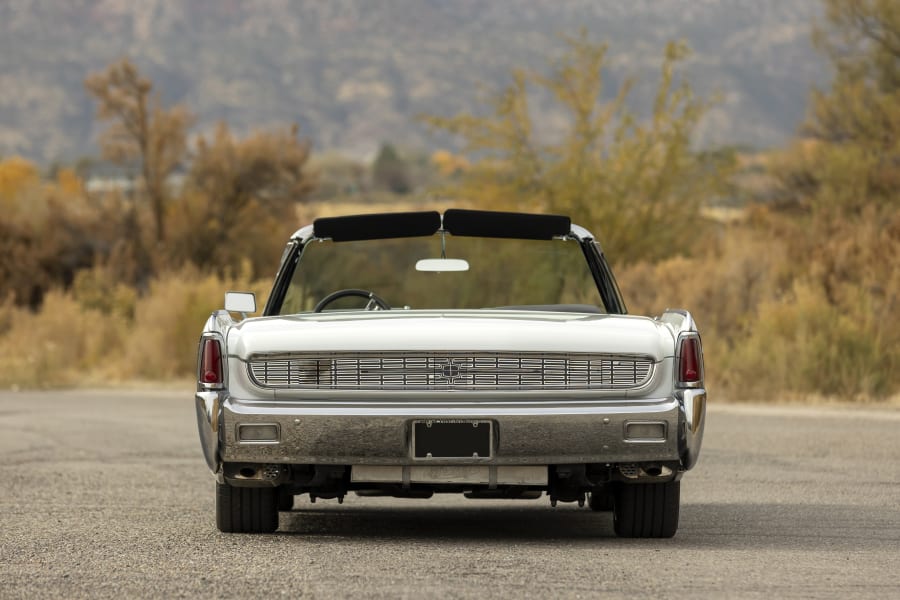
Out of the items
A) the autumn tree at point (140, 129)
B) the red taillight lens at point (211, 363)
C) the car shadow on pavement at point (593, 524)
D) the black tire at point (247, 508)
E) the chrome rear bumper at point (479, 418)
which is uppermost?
the red taillight lens at point (211, 363)

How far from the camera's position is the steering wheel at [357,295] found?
385 inches

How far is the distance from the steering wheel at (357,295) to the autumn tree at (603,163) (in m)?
20.2

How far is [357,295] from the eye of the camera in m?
9.98

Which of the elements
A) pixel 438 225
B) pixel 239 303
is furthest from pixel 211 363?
pixel 438 225

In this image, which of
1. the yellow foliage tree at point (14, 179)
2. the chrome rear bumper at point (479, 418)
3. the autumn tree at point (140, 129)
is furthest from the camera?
the yellow foliage tree at point (14, 179)

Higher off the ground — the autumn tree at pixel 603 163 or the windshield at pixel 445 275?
the windshield at pixel 445 275

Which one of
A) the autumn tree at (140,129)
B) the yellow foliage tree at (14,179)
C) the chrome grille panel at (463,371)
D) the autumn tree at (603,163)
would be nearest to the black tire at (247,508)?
the chrome grille panel at (463,371)

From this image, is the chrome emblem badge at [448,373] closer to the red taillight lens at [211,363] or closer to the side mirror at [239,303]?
the red taillight lens at [211,363]

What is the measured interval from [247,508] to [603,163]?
73.9 feet

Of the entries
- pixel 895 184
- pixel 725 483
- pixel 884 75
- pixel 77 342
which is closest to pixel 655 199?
pixel 895 184

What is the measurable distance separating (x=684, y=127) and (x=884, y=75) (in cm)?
691

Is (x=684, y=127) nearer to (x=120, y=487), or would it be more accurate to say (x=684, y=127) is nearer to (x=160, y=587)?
(x=120, y=487)

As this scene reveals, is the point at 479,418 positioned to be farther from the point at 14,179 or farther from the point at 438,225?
the point at 14,179

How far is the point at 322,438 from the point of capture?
26.9 ft
